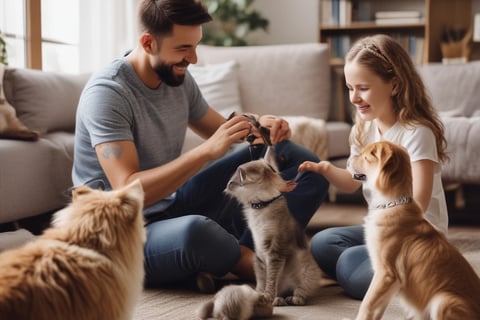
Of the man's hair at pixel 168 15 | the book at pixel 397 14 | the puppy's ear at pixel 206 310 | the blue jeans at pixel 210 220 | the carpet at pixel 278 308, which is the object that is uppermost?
the book at pixel 397 14

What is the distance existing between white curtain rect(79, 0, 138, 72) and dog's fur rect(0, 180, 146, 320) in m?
3.35

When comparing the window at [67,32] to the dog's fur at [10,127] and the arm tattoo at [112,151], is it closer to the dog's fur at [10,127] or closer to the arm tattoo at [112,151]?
the dog's fur at [10,127]

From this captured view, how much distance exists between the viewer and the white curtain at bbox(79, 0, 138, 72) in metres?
4.68

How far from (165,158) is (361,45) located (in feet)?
2.81

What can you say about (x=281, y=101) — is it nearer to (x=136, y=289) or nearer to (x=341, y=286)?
(x=341, y=286)

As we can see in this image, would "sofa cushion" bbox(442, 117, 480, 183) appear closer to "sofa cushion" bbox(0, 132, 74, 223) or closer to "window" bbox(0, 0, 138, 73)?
"sofa cushion" bbox(0, 132, 74, 223)

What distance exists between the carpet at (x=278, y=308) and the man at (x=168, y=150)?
74 millimetres

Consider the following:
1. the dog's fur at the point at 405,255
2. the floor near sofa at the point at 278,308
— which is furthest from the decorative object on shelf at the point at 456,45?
the dog's fur at the point at 405,255

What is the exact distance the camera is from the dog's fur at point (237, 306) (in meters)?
1.95

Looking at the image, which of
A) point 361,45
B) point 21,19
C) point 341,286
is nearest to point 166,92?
point 361,45

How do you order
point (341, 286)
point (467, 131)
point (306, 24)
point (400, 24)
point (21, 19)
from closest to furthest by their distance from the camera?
point (341, 286) → point (467, 131) → point (21, 19) → point (400, 24) → point (306, 24)

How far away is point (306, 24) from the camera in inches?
247

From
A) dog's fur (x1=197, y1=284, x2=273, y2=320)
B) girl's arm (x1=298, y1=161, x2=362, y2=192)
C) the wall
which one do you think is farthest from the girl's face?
the wall

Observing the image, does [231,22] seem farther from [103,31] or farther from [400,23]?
[400,23]
